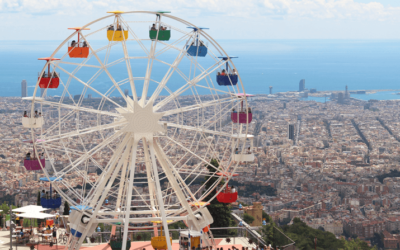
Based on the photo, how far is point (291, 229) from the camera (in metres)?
38.9

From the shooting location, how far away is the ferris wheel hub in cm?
1471

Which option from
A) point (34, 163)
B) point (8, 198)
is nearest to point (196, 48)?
point (34, 163)

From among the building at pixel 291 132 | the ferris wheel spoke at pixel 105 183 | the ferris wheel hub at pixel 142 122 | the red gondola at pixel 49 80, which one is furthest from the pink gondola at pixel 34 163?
the building at pixel 291 132

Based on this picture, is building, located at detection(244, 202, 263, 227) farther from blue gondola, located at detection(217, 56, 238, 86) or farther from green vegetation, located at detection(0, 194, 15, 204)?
green vegetation, located at detection(0, 194, 15, 204)

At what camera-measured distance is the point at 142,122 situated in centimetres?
1473

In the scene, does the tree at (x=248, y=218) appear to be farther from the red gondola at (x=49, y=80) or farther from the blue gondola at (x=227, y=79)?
the red gondola at (x=49, y=80)

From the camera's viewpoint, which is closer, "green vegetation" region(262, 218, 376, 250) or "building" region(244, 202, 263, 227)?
"green vegetation" region(262, 218, 376, 250)

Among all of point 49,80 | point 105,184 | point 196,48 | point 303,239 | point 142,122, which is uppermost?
point 196,48

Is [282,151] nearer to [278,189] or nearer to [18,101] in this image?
[278,189]

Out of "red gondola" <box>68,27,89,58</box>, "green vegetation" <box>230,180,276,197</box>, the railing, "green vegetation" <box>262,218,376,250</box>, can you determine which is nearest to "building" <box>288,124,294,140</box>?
"green vegetation" <box>230,180,276,197</box>

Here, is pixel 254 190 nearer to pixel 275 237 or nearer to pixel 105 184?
pixel 275 237

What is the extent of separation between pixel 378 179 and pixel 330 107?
7309 centimetres

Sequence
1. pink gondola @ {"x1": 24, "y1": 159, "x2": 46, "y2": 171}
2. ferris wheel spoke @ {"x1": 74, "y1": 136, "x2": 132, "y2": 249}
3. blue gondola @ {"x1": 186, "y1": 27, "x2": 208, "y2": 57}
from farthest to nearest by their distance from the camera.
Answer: blue gondola @ {"x1": 186, "y1": 27, "x2": 208, "y2": 57} < pink gondola @ {"x1": 24, "y1": 159, "x2": 46, "y2": 171} < ferris wheel spoke @ {"x1": 74, "y1": 136, "x2": 132, "y2": 249}

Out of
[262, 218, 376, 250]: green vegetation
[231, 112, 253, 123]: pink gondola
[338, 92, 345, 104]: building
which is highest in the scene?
[338, 92, 345, 104]: building
